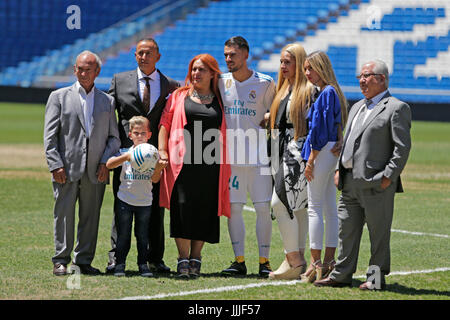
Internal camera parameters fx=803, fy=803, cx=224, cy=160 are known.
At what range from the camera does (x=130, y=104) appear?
751 cm

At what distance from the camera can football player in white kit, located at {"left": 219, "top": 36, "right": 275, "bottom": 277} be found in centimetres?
745

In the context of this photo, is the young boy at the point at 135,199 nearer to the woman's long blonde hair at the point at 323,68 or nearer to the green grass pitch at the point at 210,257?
the green grass pitch at the point at 210,257

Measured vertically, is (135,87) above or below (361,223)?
above

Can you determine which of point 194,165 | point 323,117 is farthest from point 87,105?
point 323,117

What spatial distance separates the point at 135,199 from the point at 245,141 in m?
1.15

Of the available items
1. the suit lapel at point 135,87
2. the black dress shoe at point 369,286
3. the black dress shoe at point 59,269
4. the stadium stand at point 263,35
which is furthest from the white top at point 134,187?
the stadium stand at point 263,35

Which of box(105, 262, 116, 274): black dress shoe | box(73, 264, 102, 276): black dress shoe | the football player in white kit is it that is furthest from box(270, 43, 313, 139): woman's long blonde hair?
box(73, 264, 102, 276): black dress shoe

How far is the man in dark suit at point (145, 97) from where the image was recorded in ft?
24.7

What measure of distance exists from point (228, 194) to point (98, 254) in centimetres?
194

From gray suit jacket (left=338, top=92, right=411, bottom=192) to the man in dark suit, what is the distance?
6.61 ft

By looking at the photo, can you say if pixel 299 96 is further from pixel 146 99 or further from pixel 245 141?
pixel 146 99

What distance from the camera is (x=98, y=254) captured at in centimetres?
862

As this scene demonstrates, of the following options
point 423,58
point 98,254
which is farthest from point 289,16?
point 98,254
